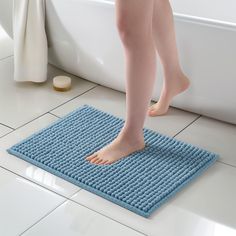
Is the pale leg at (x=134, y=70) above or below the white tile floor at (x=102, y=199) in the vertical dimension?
above

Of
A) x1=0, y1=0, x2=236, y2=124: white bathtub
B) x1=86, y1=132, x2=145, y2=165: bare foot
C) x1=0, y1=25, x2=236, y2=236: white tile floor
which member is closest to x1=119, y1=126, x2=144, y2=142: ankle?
x1=86, y1=132, x2=145, y2=165: bare foot

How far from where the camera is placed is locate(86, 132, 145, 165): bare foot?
6.73ft

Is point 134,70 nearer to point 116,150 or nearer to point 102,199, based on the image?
point 116,150

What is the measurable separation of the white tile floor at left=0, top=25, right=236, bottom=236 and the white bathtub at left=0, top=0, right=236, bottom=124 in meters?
0.13

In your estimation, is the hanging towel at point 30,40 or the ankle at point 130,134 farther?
the hanging towel at point 30,40

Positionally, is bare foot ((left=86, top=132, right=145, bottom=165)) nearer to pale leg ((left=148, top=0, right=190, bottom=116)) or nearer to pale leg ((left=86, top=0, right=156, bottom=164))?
pale leg ((left=86, top=0, right=156, bottom=164))

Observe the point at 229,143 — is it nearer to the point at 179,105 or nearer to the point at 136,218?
the point at 179,105

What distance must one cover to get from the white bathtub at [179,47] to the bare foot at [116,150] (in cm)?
35

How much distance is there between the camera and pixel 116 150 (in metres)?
2.07

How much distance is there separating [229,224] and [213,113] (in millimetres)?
601

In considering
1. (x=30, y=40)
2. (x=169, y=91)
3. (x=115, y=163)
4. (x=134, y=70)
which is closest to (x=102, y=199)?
(x=115, y=163)

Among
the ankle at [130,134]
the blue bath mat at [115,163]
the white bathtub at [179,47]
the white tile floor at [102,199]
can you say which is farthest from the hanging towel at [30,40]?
the ankle at [130,134]

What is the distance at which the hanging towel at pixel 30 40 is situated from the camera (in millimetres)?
2492

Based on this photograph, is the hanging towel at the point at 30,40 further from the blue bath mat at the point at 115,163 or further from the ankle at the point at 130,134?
the ankle at the point at 130,134
